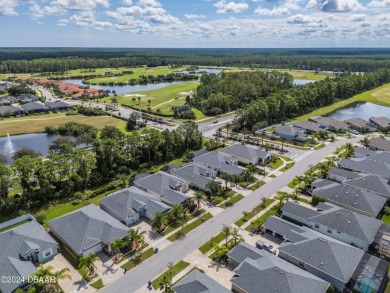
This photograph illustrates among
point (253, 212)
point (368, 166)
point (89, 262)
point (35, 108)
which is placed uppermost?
point (35, 108)

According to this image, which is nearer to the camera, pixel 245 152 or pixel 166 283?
pixel 166 283

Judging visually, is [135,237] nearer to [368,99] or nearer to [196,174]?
[196,174]

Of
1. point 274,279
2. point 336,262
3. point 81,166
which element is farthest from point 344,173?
point 81,166

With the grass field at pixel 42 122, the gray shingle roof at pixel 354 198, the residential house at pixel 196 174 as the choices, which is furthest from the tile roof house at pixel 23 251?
the grass field at pixel 42 122

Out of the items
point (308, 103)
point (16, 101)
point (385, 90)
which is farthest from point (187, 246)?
point (385, 90)

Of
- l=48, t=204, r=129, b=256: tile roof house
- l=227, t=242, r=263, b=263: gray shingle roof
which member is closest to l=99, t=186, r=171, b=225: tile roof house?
l=48, t=204, r=129, b=256: tile roof house

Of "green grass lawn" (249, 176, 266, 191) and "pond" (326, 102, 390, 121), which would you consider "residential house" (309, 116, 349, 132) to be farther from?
"green grass lawn" (249, 176, 266, 191)

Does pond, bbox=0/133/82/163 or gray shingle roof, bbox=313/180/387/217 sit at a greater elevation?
gray shingle roof, bbox=313/180/387/217
